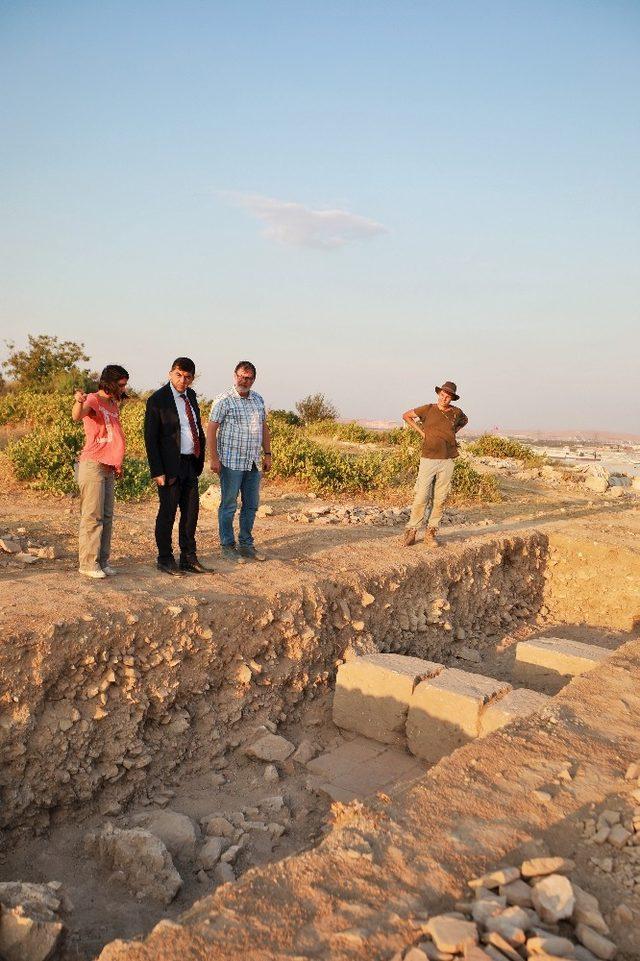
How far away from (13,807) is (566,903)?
3.09 meters

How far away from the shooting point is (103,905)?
3324 millimetres

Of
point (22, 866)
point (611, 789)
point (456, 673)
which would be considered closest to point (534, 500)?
point (456, 673)

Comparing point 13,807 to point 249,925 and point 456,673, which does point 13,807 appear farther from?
point 456,673

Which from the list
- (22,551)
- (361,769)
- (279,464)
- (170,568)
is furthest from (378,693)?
(279,464)

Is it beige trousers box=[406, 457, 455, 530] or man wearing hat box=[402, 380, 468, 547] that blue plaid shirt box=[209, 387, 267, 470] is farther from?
beige trousers box=[406, 457, 455, 530]

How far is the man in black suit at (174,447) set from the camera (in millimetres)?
5082

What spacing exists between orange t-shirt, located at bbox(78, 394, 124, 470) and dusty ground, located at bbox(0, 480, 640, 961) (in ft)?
3.10

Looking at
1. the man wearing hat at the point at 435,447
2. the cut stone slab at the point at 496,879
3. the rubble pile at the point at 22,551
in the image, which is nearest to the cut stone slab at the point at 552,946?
the cut stone slab at the point at 496,879

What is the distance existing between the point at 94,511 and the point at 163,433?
0.78 m

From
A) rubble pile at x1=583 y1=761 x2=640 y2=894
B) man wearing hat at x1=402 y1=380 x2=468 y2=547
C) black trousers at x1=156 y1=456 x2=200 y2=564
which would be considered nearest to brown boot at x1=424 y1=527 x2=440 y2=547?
man wearing hat at x1=402 y1=380 x2=468 y2=547

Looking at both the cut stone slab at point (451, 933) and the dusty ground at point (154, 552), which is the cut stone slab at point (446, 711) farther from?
the cut stone slab at point (451, 933)

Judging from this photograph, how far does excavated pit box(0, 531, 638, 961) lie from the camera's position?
374cm

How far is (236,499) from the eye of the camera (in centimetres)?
584

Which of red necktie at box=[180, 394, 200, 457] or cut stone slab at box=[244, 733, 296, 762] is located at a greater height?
red necktie at box=[180, 394, 200, 457]
